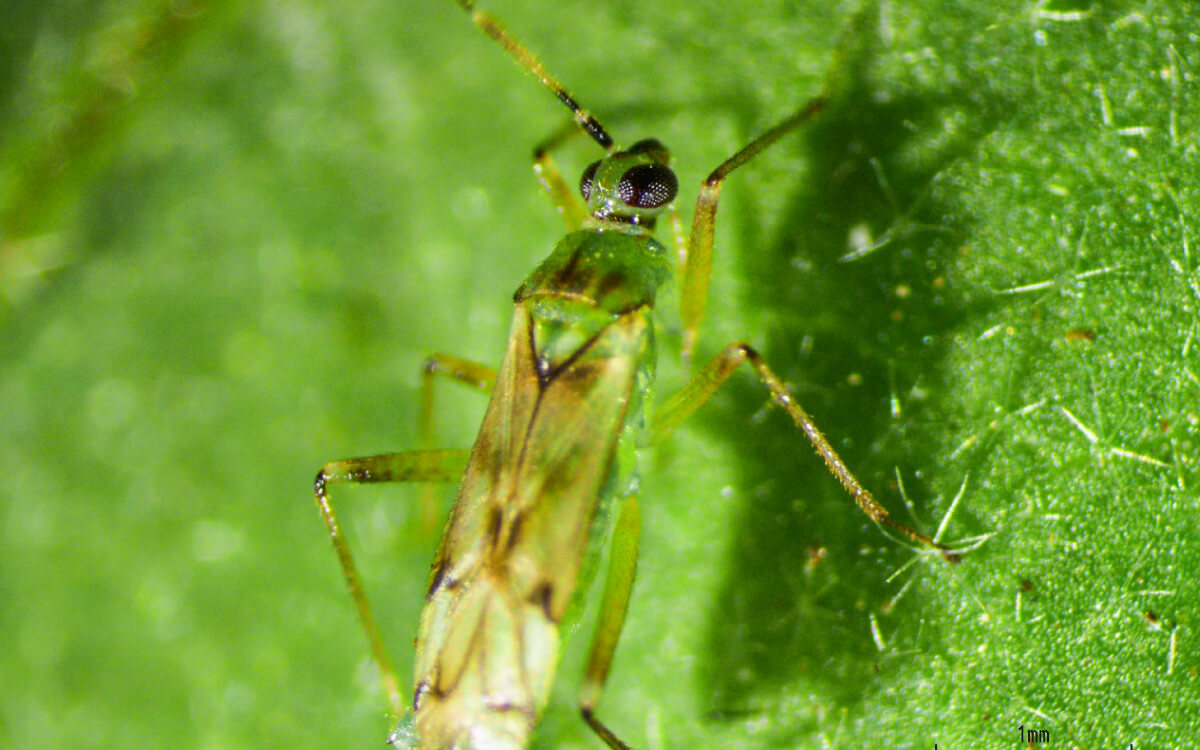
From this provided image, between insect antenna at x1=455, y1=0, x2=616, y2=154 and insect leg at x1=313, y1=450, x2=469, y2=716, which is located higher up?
insect antenna at x1=455, y1=0, x2=616, y2=154

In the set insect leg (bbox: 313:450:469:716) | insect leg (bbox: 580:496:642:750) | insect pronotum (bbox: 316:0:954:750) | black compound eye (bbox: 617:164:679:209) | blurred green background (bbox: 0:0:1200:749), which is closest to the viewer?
blurred green background (bbox: 0:0:1200:749)

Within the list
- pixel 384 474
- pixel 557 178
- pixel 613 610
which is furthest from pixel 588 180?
pixel 613 610

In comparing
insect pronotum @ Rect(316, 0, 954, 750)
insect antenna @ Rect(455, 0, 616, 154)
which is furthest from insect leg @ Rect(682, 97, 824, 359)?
insect antenna @ Rect(455, 0, 616, 154)

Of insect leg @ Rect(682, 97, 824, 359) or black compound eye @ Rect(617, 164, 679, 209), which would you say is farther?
black compound eye @ Rect(617, 164, 679, 209)

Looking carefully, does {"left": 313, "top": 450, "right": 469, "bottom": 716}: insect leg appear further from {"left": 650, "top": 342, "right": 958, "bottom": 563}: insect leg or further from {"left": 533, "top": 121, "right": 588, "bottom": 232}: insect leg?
{"left": 533, "top": 121, "right": 588, "bottom": 232}: insect leg

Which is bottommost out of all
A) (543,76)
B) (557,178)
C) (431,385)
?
(431,385)

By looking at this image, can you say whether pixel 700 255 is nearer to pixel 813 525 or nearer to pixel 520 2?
pixel 813 525

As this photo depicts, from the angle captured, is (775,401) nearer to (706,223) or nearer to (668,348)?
(668,348)

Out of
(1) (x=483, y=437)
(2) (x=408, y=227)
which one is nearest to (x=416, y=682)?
(1) (x=483, y=437)
